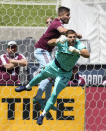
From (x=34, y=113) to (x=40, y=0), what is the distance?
385 centimetres

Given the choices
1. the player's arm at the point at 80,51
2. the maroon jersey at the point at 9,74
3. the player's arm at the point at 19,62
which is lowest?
the maroon jersey at the point at 9,74

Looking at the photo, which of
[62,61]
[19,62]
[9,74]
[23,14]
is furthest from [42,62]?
[23,14]

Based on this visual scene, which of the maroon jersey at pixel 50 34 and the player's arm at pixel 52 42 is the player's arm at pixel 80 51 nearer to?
the player's arm at pixel 52 42

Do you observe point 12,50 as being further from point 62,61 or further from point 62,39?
point 62,39

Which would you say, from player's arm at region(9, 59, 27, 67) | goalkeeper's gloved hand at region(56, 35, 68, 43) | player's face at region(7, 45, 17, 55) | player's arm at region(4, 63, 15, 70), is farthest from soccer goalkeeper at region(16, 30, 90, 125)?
player's face at region(7, 45, 17, 55)

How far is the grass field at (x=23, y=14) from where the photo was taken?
9.37m

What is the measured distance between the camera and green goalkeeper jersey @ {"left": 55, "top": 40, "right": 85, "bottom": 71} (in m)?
5.36

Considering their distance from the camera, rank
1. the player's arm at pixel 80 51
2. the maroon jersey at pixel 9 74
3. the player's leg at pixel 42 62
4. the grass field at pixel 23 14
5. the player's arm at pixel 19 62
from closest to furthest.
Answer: the player's arm at pixel 80 51 < the player's leg at pixel 42 62 < the player's arm at pixel 19 62 < the maroon jersey at pixel 9 74 < the grass field at pixel 23 14

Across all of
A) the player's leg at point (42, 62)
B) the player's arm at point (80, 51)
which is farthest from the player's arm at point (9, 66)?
the player's arm at point (80, 51)

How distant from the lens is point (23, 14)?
9.88 metres

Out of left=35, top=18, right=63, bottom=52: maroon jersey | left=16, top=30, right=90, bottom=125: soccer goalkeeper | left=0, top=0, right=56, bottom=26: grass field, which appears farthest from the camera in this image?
left=0, top=0, right=56, bottom=26: grass field

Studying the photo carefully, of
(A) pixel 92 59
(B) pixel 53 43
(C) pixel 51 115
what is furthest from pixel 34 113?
(A) pixel 92 59

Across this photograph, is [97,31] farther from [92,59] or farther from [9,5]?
[9,5]

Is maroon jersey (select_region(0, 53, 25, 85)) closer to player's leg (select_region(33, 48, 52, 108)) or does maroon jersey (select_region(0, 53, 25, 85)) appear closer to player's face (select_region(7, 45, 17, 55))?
player's face (select_region(7, 45, 17, 55))
